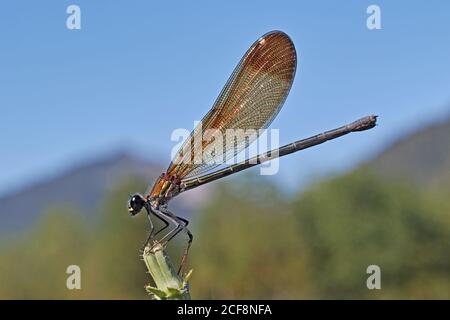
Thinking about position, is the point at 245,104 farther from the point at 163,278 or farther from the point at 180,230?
the point at 163,278

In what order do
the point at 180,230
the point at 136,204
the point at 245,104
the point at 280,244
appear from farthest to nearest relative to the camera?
the point at 280,244
the point at 245,104
the point at 136,204
the point at 180,230

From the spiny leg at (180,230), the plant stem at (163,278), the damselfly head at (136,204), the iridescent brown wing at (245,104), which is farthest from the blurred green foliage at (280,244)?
the plant stem at (163,278)

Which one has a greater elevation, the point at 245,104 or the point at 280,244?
the point at 280,244

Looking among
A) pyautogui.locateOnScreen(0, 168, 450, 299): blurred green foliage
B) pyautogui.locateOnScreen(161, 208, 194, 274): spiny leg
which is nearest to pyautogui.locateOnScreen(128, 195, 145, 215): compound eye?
pyautogui.locateOnScreen(161, 208, 194, 274): spiny leg

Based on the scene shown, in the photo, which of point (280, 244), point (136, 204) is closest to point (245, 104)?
point (136, 204)

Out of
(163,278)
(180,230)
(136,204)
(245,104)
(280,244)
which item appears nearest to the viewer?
(163,278)

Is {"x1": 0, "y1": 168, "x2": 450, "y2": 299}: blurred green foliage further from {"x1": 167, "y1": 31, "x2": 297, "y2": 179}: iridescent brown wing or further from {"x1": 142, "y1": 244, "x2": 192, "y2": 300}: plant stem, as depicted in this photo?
{"x1": 142, "y1": 244, "x2": 192, "y2": 300}: plant stem

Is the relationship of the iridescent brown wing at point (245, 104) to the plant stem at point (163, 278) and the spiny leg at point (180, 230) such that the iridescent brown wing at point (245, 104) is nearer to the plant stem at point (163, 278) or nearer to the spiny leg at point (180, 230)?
the spiny leg at point (180, 230)
